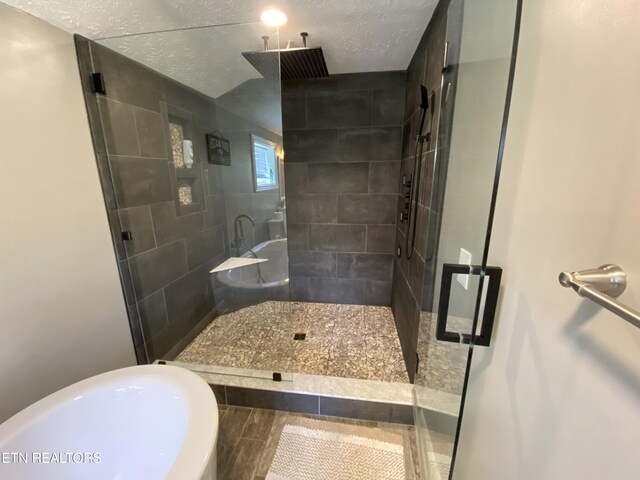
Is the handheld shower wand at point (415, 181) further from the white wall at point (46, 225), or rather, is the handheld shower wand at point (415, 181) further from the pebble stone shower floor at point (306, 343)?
the white wall at point (46, 225)

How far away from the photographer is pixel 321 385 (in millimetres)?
1691

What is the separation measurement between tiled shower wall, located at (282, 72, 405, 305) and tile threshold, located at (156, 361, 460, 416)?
3.83 feet

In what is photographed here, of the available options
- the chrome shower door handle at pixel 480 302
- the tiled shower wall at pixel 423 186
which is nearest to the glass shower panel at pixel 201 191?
the tiled shower wall at pixel 423 186

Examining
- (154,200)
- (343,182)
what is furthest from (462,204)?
(154,200)

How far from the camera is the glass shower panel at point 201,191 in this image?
5.46 ft

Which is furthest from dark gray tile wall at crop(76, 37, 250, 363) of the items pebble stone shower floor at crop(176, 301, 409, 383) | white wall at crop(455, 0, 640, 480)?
white wall at crop(455, 0, 640, 480)

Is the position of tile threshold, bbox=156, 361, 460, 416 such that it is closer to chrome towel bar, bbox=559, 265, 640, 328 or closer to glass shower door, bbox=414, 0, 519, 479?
glass shower door, bbox=414, 0, 519, 479

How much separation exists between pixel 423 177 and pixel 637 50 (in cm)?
125

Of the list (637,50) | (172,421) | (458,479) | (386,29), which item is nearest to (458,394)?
(458,479)

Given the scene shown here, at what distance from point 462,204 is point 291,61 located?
1.83 m

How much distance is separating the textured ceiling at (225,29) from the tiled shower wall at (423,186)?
169 millimetres

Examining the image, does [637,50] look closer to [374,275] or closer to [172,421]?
[172,421]

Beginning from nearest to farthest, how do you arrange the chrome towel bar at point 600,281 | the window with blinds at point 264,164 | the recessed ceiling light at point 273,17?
the chrome towel bar at point 600,281, the recessed ceiling light at point 273,17, the window with blinds at point 264,164

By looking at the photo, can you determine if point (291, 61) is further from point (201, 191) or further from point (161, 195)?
point (161, 195)
